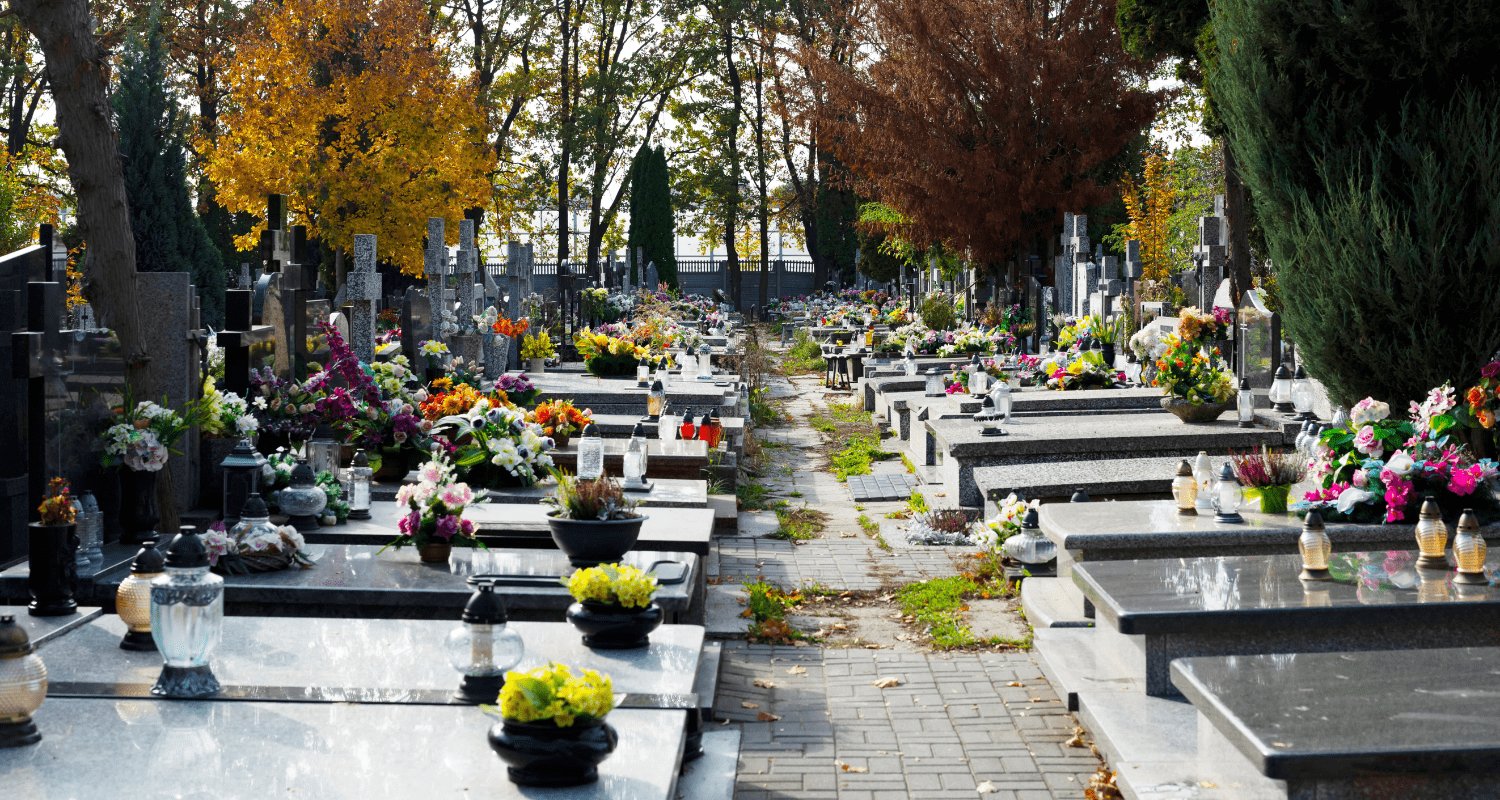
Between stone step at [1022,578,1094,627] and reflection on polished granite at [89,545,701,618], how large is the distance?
1.78 meters

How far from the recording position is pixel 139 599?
4.84 m

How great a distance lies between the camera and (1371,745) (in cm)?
363

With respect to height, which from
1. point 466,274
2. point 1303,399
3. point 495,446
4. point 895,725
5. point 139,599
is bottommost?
point 895,725

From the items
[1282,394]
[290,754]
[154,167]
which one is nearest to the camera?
[290,754]

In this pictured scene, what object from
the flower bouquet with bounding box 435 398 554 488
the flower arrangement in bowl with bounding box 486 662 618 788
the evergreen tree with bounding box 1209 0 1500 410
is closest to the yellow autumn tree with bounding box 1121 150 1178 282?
the evergreen tree with bounding box 1209 0 1500 410

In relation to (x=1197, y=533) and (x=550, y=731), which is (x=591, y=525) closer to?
(x=550, y=731)

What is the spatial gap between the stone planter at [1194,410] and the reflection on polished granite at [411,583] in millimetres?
5697

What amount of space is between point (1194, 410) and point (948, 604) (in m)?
3.86

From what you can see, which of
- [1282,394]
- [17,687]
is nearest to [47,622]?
[17,687]

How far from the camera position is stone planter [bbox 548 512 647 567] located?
19.8 feet

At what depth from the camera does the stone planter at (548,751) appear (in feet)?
11.5

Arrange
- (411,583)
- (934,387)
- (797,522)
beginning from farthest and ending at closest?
(934,387)
(797,522)
(411,583)

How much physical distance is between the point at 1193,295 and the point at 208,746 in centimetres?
2023

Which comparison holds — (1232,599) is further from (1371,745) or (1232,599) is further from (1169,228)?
(1169,228)
